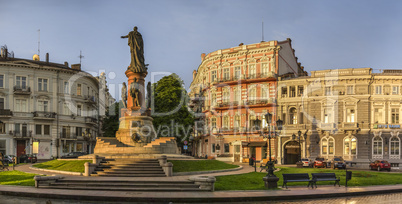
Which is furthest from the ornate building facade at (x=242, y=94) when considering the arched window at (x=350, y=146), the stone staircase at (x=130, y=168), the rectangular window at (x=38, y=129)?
→ the stone staircase at (x=130, y=168)

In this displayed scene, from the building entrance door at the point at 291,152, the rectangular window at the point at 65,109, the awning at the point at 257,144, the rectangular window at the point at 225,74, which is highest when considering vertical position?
the rectangular window at the point at 225,74

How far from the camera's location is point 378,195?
20422 mm

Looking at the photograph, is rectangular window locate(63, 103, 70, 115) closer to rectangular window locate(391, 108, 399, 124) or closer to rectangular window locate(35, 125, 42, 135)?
rectangular window locate(35, 125, 42, 135)

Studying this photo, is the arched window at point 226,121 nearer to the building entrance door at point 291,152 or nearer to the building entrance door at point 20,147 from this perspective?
the building entrance door at point 291,152

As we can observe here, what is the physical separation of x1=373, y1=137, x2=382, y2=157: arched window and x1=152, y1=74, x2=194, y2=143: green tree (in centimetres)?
2430

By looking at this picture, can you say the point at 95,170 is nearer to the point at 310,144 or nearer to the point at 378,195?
the point at 378,195

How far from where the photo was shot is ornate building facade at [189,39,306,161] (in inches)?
2296

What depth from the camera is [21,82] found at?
6044 centimetres

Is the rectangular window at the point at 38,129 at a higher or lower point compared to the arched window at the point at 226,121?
lower

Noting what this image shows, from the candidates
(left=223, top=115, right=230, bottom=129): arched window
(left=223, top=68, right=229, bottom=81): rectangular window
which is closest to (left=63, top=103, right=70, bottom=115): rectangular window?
(left=223, top=115, right=230, bottom=129): arched window

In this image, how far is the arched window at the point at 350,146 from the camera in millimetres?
53062

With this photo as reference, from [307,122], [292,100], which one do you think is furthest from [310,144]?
[292,100]

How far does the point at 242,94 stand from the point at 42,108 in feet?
101

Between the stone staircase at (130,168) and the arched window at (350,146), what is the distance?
114 feet
